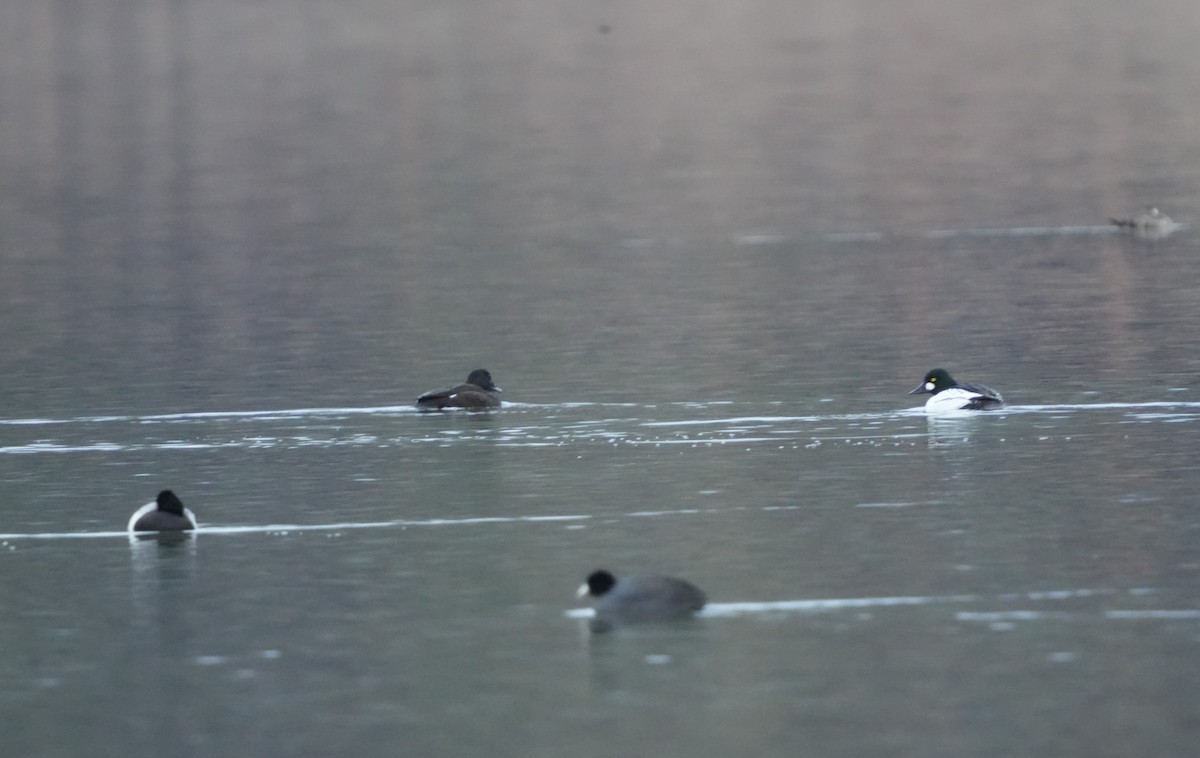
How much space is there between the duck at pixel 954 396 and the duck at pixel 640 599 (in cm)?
722

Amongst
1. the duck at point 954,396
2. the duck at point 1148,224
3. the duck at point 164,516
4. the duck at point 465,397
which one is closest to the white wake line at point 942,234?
the duck at point 1148,224

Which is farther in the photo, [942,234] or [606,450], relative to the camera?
[942,234]

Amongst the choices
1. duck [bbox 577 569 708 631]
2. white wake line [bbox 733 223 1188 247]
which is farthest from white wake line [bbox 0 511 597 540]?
white wake line [bbox 733 223 1188 247]

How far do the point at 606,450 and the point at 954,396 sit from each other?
2.95 metres

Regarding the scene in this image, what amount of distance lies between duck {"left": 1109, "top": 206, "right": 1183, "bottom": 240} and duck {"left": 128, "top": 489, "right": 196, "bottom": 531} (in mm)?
21009

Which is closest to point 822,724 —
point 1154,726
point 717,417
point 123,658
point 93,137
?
point 1154,726

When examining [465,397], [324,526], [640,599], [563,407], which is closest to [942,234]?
[563,407]

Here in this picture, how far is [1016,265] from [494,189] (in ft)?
49.1

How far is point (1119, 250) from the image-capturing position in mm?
32219

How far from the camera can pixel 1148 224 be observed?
3381 centimetres

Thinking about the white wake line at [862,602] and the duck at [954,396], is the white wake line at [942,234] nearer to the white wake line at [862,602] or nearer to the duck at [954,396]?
the duck at [954,396]

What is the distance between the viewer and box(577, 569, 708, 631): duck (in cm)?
1241

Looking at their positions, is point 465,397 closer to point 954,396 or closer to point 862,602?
point 954,396

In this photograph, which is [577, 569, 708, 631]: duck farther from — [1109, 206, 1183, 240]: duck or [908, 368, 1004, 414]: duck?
[1109, 206, 1183, 240]: duck
